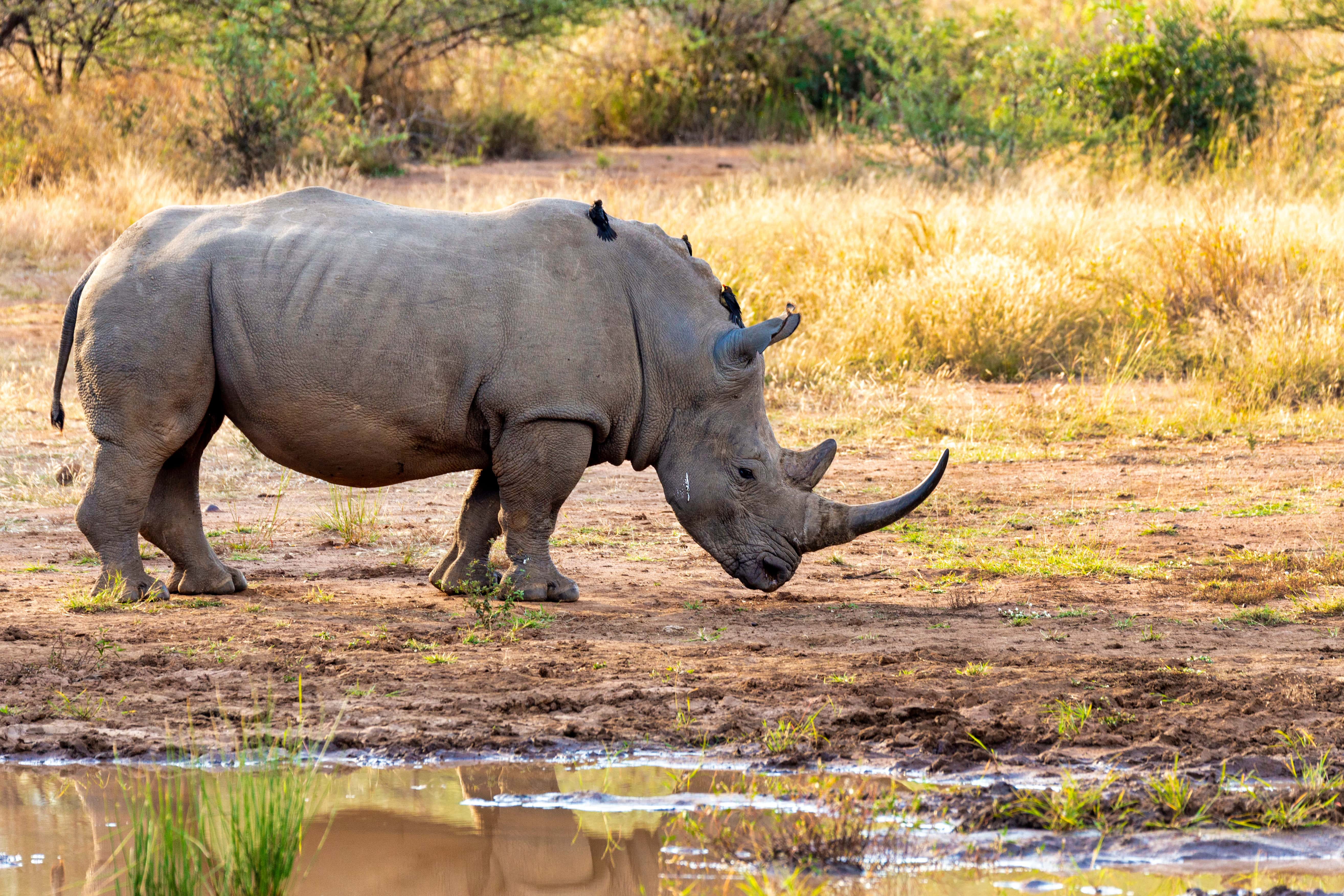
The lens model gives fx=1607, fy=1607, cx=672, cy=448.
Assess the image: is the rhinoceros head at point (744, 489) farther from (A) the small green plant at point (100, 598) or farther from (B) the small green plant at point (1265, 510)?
(B) the small green plant at point (1265, 510)

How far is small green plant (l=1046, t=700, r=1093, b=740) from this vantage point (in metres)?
4.62

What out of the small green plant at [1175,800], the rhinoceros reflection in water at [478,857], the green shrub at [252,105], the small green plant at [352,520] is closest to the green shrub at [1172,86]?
the green shrub at [252,105]

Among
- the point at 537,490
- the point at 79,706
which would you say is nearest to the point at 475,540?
the point at 537,490

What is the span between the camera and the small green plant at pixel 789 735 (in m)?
4.58

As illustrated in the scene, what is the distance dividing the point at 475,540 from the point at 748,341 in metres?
1.40

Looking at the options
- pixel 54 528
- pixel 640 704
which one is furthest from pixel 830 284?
pixel 640 704

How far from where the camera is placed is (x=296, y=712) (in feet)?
16.0

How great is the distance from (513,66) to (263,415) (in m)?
16.3

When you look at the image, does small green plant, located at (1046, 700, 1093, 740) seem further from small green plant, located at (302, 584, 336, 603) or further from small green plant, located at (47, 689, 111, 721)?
small green plant, located at (302, 584, 336, 603)

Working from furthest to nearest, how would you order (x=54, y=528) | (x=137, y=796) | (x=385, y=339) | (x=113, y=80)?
(x=113, y=80) → (x=54, y=528) → (x=385, y=339) → (x=137, y=796)

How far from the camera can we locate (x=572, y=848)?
400 cm

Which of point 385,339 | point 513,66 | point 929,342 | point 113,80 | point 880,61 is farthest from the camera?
point 513,66

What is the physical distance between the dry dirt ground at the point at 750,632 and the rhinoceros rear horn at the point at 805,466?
50cm

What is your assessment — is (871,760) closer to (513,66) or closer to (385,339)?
(385,339)
